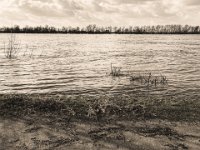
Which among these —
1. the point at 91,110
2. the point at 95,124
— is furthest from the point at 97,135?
the point at 91,110

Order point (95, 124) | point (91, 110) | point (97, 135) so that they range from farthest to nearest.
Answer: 1. point (91, 110)
2. point (95, 124)
3. point (97, 135)

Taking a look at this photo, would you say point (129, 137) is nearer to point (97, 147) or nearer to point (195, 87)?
point (97, 147)

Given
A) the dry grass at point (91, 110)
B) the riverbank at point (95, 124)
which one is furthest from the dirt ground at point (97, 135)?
the dry grass at point (91, 110)

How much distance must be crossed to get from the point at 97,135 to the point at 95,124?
0.73m

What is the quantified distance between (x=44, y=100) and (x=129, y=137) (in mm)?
3761

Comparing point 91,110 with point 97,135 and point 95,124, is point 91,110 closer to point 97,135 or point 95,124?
point 95,124

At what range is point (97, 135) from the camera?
261 inches

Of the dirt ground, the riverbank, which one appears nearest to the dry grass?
the riverbank

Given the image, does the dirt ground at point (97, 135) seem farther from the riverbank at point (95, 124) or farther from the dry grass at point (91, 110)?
the dry grass at point (91, 110)

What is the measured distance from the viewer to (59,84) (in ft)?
50.6

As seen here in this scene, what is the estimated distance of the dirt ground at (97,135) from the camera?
6066mm

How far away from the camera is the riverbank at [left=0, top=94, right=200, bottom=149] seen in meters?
6.20

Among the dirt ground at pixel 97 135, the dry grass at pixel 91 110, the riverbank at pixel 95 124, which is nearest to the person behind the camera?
the dirt ground at pixel 97 135

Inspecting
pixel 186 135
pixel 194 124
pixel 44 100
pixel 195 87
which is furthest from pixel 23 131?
pixel 195 87
